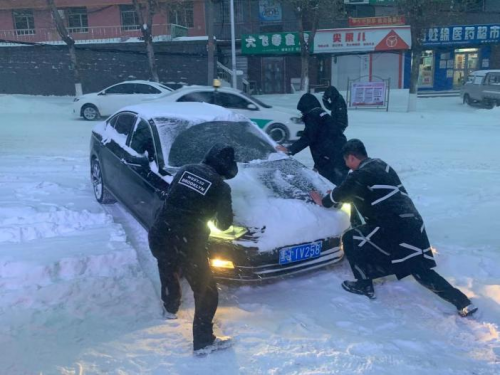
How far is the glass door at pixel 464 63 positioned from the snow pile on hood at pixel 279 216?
28.7m

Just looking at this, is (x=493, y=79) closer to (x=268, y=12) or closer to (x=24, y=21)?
(x=268, y=12)

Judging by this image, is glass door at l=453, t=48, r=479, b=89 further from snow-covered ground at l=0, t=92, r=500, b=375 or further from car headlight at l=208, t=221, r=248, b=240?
car headlight at l=208, t=221, r=248, b=240

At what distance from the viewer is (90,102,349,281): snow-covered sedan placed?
4102 millimetres

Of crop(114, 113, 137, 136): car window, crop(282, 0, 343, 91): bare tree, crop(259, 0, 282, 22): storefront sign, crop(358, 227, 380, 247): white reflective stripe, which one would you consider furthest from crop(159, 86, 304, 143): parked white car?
crop(259, 0, 282, 22): storefront sign

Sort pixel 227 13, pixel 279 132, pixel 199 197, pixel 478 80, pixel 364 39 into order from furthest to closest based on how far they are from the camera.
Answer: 1. pixel 227 13
2. pixel 364 39
3. pixel 478 80
4. pixel 279 132
5. pixel 199 197

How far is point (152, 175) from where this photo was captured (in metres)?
4.99

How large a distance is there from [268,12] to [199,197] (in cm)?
2743

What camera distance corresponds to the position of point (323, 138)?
6.16m

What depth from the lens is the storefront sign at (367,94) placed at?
19.8 meters

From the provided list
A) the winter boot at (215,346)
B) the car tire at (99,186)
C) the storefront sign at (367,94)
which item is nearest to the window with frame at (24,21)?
the storefront sign at (367,94)

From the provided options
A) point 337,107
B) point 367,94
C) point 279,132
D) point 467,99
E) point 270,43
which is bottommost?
point 467,99

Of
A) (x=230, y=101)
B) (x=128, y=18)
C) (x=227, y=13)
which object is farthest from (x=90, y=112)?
(x=128, y=18)

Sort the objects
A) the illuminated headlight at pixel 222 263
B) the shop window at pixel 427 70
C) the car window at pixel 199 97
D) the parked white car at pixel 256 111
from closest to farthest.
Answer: the illuminated headlight at pixel 222 263
the parked white car at pixel 256 111
the car window at pixel 199 97
the shop window at pixel 427 70

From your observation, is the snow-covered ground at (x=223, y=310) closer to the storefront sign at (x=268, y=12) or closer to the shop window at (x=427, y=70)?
the storefront sign at (x=268, y=12)
